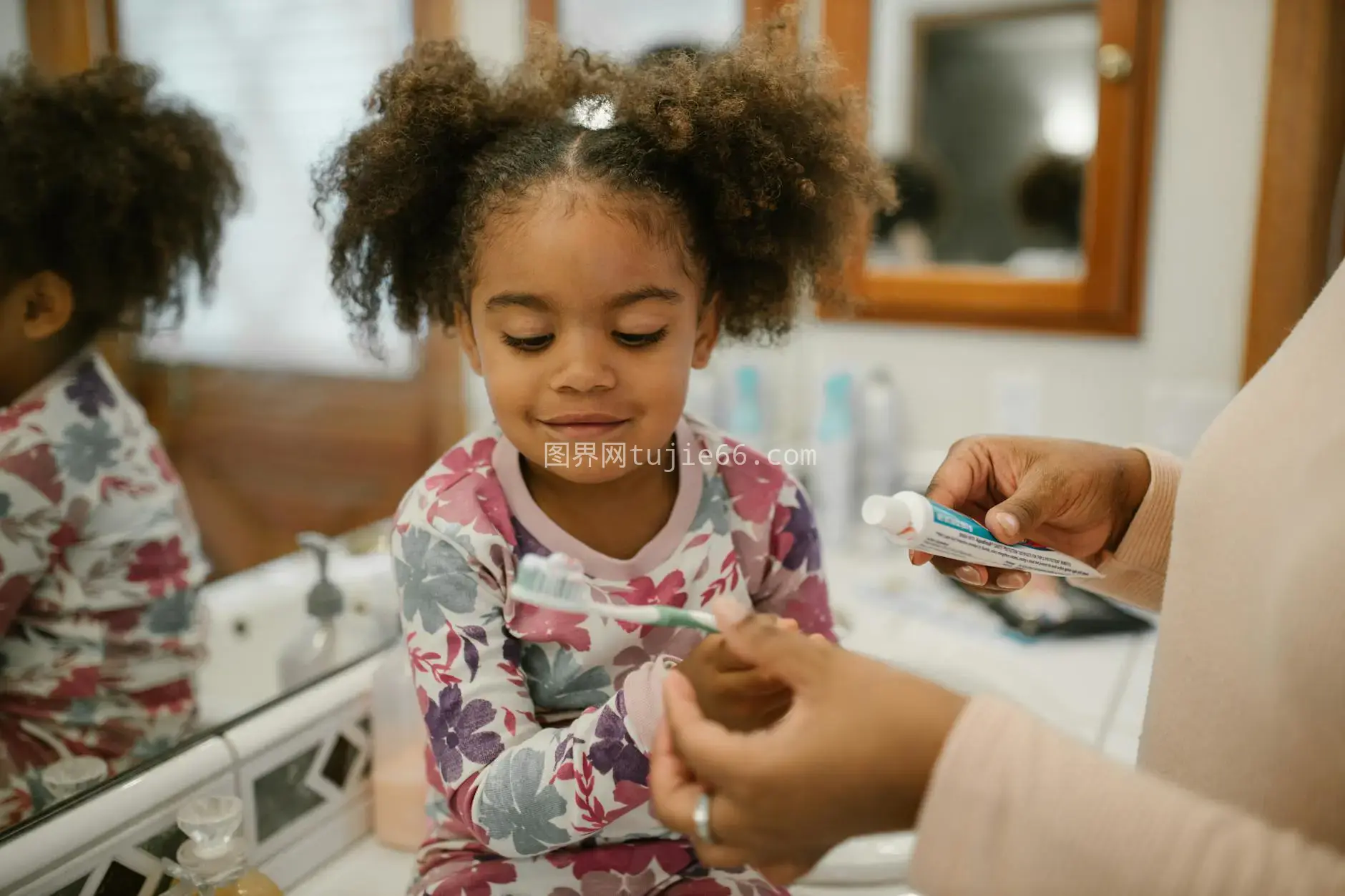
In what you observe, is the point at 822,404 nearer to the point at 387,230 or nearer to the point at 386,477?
the point at 386,477

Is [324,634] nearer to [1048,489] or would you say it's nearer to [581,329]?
[581,329]

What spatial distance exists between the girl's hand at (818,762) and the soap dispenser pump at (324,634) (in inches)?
22.6

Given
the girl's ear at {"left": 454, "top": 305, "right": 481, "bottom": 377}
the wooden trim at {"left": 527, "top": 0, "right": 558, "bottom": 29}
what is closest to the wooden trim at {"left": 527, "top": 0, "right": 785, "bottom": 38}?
the wooden trim at {"left": 527, "top": 0, "right": 558, "bottom": 29}

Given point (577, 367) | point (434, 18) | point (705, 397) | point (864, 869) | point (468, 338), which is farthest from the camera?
point (705, 397)

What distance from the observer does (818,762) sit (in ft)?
1.53

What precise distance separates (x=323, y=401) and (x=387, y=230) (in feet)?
0.87

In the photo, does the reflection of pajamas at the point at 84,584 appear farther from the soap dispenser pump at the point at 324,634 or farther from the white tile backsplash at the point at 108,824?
the soap dispenser pump at the point at 324,634

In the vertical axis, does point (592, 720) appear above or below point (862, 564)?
above

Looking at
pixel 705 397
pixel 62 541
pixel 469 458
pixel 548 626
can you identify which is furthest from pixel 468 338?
pixel 705 397

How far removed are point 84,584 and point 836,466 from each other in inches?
41.7

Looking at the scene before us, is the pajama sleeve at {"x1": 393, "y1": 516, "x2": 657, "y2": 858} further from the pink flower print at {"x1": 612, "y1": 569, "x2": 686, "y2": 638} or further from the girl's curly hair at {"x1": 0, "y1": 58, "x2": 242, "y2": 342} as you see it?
the girl's curly hair at {"x1": 0, "y1": 58, "x2": 242, "y2": 342}

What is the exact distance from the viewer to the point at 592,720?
646 mm

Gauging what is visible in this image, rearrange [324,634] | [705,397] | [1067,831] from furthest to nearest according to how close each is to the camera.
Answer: [705,397] → [324,634] → [1067,831]

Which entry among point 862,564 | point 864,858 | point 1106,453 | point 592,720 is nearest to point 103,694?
point 592,720
